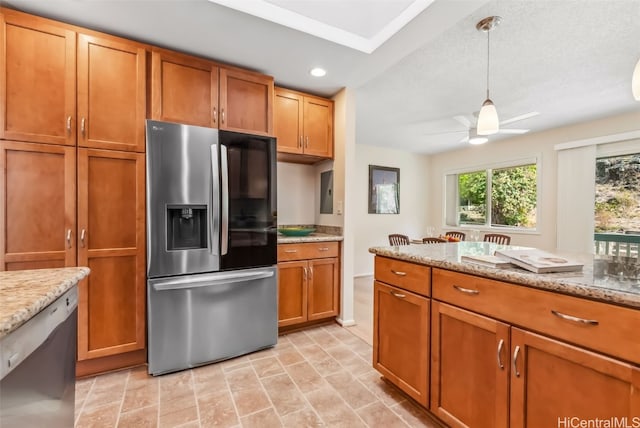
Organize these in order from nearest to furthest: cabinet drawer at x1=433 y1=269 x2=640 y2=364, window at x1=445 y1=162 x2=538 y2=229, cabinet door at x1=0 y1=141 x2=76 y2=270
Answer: cabinet drawer at x1=433 y1=269 x2=640 y2=364
cabinet door at x1=0 y1=141 x2=76 y2=270
window at x1=445 y1=162 x2=538 y2=229

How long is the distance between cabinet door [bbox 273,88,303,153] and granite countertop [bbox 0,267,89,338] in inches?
77.9

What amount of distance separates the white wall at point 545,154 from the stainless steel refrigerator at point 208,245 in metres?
4.29

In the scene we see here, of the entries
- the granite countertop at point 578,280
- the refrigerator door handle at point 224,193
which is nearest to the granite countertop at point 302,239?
the refrigerator door handle at point 224,193

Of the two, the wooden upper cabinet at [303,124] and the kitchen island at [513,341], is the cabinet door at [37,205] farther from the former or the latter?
the kitchen island at [513,341]

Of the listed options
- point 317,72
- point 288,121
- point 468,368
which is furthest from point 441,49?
point 468,368

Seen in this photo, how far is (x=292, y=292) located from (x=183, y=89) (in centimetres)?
197

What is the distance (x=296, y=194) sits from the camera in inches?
136

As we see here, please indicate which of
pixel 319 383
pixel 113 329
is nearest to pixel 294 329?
pixel 319 383

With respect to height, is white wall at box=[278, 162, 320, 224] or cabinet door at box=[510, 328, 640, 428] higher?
white wall at box=[278, 162, 320, 224]

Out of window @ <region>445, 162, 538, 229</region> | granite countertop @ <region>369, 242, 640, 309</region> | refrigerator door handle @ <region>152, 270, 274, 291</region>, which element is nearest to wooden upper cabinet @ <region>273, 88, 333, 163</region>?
refrigerator door handle @ <region>152, 270, 274, 291</region>

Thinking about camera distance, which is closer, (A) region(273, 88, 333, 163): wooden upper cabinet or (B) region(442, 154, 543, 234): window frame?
(A) region(273, 88, 333, 163): wooden upper cabinet

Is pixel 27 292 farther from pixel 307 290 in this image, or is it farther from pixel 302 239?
pixel 307 290

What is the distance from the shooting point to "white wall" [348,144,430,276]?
5.21 meters

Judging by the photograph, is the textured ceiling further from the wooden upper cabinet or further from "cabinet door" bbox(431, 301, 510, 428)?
"cabinet door" bbox(431, 301, 510, 428)
